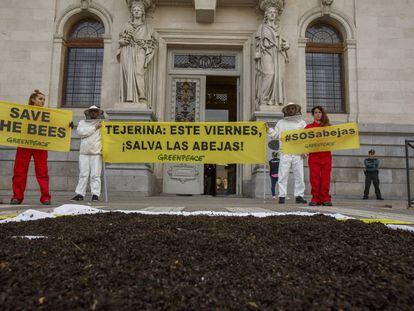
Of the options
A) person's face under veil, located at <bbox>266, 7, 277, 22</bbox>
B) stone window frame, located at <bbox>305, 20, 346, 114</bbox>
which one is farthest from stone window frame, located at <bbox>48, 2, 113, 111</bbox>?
stone window frame, located at <bbox>305, 20, 346, 114</bbox>

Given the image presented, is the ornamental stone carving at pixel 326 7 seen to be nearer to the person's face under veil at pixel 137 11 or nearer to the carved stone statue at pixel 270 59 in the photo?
the carved stone statue at pixel 270 59

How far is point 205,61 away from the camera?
1372cm

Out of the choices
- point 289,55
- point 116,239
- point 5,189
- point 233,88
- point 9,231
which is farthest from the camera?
point 233,88

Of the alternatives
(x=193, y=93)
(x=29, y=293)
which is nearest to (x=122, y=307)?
(x=29, y=293)

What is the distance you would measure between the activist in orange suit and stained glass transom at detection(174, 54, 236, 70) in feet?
20.0

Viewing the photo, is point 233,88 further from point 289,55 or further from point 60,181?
point 60,181

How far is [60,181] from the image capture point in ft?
39.7

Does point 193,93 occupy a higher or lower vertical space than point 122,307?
higher

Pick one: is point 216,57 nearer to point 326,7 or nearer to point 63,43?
point 326,7

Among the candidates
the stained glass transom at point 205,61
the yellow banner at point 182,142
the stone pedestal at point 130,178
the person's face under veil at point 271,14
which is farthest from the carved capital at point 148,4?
the yellow banner at point 182,142

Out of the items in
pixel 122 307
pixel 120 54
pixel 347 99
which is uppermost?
pixel 120 54

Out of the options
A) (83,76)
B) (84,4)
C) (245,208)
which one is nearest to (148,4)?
(84,4)

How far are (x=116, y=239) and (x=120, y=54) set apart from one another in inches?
425

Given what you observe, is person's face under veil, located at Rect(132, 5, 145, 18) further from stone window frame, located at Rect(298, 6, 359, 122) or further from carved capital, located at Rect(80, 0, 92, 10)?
stone window frame, located at Rect(298, 6, 359, 122)
